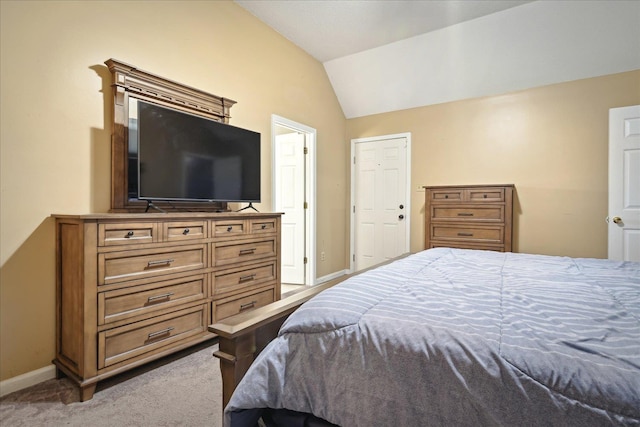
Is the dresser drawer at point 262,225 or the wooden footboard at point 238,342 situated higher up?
the dresser drawer at point 262,225

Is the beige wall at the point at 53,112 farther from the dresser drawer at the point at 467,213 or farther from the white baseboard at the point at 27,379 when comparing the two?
the dresser drawer at the point at 467,213

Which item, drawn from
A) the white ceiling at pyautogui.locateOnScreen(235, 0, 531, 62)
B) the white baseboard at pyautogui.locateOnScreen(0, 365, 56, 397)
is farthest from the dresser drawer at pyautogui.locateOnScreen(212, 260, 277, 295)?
the white ceiling at pyautogui.locateOnScreen(235, 0, 531, 62)

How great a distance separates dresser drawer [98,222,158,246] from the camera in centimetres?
177

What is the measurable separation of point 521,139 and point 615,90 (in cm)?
92

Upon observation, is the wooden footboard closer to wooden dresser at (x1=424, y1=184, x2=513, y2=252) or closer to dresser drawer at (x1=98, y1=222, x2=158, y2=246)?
dresser drawer at (x1=98, y1=222, x2=158, y2=246)

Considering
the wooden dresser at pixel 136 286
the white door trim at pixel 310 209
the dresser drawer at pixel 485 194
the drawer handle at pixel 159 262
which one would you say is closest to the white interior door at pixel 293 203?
the white door trim at pixel 310 209

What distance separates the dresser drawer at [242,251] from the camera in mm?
2410

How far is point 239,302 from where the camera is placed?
101 inches

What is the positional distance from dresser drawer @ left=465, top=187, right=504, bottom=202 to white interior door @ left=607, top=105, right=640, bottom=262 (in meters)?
1.01

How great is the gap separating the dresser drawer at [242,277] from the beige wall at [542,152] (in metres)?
2.41


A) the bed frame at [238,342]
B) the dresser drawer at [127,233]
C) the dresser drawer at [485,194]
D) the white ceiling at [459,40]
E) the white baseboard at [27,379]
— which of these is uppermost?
the white ceiling at [459,40]

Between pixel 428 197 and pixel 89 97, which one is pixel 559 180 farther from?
pixel 89 97

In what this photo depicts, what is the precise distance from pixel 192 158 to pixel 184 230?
24.7 inches

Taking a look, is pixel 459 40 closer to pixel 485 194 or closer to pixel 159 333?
pixel 485 194
